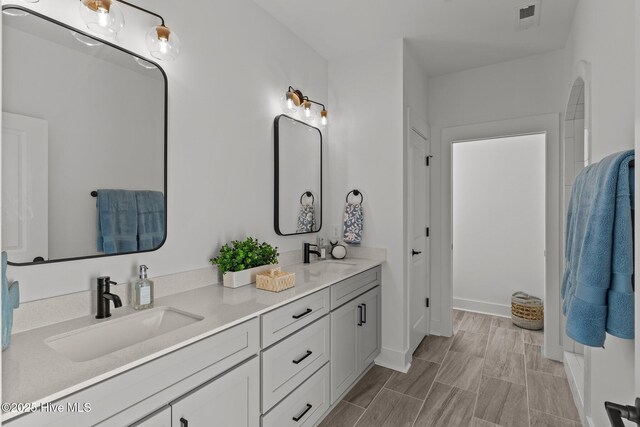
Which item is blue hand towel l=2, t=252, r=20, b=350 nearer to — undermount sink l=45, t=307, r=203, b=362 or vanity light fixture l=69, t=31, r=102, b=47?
undermount sink l=45, t=307, r=203, b=362

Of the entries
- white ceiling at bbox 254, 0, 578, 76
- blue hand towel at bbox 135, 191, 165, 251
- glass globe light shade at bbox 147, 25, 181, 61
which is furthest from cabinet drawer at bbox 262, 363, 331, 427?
white ceiling at bbox 254, 0, 578, 76

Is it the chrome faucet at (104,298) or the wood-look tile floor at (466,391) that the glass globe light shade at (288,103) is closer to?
the chrome faucet at (104,298)

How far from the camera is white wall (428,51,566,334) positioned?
9.87 feet

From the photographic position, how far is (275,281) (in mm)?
1855

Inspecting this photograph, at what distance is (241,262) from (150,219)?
1.78 feet

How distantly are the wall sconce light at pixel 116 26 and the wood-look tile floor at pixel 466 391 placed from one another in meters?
2.27

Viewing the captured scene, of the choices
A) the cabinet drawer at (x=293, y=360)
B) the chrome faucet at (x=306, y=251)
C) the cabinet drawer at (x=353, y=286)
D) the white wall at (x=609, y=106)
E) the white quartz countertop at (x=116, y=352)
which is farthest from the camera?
the chrome faucet at (x=306, y=251)

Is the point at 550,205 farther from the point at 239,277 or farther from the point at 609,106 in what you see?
the point at 239,277

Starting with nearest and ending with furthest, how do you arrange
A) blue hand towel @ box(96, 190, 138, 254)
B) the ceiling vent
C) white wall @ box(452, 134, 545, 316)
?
blue hand towel @ box(96, 190, 138, 254) → the ceiling vent → white wall @ box(452, 134, 545, 316)

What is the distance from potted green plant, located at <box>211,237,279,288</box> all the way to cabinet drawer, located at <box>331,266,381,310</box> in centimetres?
47

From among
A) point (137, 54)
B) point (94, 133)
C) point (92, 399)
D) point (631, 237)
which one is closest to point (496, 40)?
point (631, 237)

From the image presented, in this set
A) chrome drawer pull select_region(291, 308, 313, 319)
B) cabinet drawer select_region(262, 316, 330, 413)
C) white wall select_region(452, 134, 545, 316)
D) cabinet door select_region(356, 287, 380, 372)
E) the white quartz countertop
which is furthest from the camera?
white wall select_region(452, 134, 545, 316)

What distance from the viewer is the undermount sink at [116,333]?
1.25 meters

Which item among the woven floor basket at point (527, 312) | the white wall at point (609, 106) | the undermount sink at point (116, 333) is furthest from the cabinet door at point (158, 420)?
the woven floor basket at point (527, 312)
